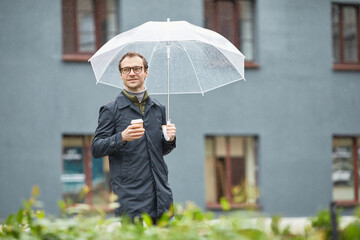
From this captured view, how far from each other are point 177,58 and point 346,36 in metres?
10.2

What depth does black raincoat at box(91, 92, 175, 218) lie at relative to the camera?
500 centimetres

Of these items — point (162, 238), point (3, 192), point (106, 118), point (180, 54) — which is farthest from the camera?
point (3, 192)

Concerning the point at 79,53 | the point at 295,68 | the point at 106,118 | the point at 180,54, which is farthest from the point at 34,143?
the point at 106,118

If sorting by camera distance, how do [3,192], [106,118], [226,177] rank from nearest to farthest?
[106,118] → [3,192] → [226,177]

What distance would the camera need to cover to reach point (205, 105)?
14836 millimetres

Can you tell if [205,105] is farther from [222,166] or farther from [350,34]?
[350,34]

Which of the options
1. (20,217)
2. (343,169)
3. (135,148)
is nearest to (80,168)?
(343,169)

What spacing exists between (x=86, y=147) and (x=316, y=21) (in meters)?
5.67

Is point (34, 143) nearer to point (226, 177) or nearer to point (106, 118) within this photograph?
point (226, 177)

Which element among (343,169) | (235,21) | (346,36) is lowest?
(343,169)

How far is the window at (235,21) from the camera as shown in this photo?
15.1 meters

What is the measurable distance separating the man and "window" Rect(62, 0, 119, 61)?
30.4 feet

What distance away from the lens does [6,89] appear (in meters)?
13.9

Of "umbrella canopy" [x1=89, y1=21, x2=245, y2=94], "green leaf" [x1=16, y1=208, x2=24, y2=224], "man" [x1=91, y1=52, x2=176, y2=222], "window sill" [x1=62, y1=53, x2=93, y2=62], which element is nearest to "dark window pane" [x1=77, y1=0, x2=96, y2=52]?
"window sill" [x1=62, y1=53, x2=93, y2=62]
